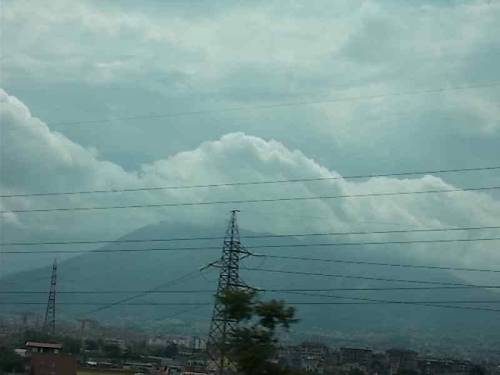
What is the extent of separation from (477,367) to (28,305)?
66.0 meters

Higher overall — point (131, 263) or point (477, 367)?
point (131, 263)

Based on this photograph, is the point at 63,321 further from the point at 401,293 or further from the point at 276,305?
the point at 276,305

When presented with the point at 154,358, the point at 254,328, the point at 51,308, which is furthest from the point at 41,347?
the point at 254,328

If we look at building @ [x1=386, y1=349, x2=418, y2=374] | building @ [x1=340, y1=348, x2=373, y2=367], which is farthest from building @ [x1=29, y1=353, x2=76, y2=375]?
building @ [x1=386, y1=349, x2=418, y2=374]

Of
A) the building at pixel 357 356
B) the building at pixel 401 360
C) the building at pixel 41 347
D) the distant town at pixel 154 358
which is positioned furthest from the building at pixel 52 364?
the building at pixel 401 360

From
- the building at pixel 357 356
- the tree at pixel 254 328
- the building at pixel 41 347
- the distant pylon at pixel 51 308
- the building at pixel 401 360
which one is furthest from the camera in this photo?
the distant pylon at pixel 51 308

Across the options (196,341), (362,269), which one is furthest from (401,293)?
(196,341)

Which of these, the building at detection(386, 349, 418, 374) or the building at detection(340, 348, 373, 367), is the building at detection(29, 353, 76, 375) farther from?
the building at detection(386, 349, 418, 374)

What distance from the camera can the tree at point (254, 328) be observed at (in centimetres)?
3484

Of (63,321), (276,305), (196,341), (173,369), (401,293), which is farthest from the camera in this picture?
(63,321)

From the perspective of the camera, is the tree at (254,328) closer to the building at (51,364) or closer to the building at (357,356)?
the building at (51,364)

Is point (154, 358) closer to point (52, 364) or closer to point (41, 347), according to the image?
point (41, 347)

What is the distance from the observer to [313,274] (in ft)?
293

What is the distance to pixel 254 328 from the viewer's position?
1396 inches
